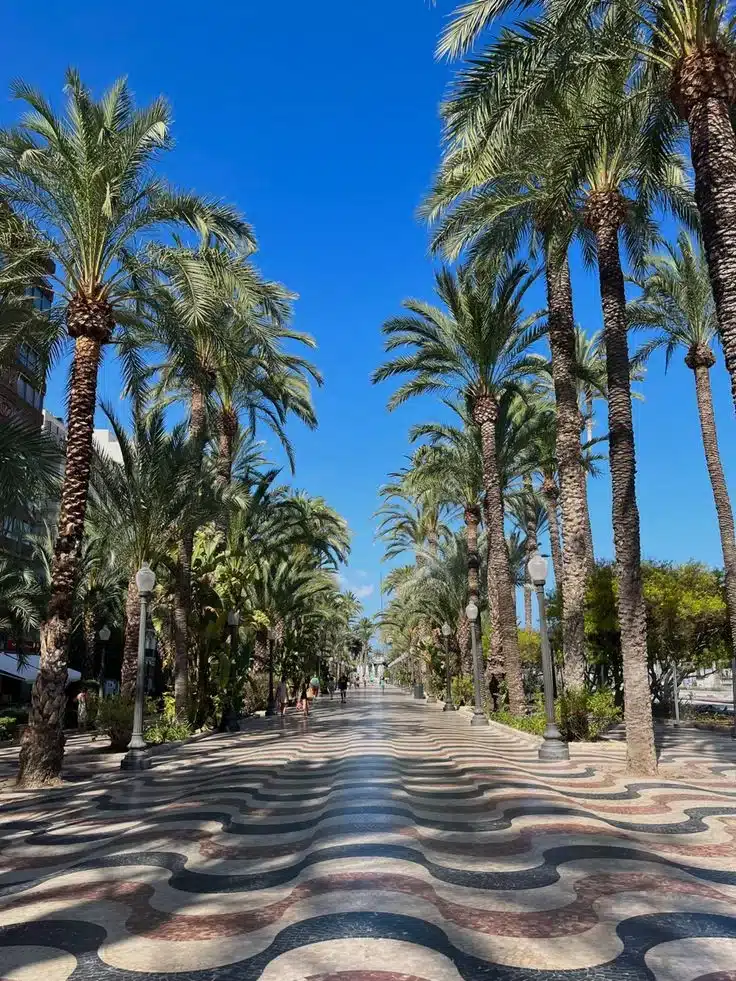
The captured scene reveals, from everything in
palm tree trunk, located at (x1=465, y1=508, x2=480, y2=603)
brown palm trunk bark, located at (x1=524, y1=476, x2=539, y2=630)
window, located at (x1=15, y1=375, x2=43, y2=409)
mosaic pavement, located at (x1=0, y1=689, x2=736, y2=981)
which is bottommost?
mosaic pavement, located at (x1=0, y1=689, x2=736, y2=981)

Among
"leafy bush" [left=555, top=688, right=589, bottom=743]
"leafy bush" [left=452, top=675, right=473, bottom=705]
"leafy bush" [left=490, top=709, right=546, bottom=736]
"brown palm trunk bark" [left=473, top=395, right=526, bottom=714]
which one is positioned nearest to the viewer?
"leafy bush" [left=555, top=688, right=589, bottom=743]

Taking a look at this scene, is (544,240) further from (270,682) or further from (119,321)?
(270,682)

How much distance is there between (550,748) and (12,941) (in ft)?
34.1

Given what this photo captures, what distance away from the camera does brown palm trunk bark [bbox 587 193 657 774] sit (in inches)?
444

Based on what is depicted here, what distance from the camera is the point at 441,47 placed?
376 inches

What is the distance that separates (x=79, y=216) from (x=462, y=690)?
83.7 feet

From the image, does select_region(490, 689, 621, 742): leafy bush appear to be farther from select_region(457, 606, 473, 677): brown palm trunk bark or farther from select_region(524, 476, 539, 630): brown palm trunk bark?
select_region(524, 476, 539, 630): brown palm trunk bark

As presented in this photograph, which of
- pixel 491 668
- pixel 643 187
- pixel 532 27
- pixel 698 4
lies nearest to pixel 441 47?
pixel 532 27

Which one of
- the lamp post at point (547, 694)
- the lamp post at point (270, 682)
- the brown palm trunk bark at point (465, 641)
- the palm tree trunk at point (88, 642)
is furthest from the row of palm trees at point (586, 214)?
the palm tree trunk at point (88, 642)

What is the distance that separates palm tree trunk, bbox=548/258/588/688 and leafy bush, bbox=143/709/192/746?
9401mm

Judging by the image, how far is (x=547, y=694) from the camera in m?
13.9

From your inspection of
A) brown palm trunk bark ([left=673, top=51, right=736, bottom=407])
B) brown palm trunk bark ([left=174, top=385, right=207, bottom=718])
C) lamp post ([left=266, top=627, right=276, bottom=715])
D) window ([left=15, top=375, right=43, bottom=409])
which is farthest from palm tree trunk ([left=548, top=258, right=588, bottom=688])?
window ([left=15, top=375, right=43, bottom=409])

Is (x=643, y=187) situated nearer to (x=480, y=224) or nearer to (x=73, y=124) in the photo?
(x=480, y=224)

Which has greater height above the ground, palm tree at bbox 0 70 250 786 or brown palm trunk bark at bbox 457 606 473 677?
palm tree at bbox 0 70 250 786
